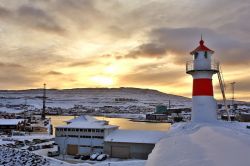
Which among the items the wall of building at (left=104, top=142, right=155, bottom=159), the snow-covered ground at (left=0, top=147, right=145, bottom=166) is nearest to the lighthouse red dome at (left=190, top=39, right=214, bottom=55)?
the snow-covered ground at (left=0, top=147, right=145, bottom=166)

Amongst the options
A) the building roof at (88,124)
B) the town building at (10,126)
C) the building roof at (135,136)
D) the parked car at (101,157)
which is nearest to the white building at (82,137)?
the building roof at (88,124)

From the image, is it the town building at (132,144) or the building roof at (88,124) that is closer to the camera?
the town building at (132,144)

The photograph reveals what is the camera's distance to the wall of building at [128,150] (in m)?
31.7

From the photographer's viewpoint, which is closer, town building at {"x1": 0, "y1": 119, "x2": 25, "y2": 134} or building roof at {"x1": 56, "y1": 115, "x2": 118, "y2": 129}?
building roof at {"x1": 56, "y1": 115, "x2": 118, "y2": 129}

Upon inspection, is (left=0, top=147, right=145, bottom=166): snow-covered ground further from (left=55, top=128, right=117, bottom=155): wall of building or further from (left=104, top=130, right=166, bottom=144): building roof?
(left=55, top=128, right=117, bottom=155): wall of building

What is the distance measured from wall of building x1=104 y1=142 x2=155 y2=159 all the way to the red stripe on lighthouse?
10.7 m

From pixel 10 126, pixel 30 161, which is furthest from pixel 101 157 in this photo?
pixel 10 126

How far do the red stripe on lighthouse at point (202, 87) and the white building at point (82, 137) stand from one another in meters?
14.2

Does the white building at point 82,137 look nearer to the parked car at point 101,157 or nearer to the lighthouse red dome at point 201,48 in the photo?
the parked car at point 101,157

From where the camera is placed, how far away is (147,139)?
104 feet

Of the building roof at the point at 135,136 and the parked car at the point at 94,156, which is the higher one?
the building roof at the point at 135,136

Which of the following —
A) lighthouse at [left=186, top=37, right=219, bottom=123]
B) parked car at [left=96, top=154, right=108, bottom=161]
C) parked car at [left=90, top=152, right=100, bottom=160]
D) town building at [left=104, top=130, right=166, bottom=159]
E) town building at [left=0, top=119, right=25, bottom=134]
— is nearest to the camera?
lighthouse at [left=186, top=37, right=219, bottom=123]

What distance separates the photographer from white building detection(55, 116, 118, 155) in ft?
112

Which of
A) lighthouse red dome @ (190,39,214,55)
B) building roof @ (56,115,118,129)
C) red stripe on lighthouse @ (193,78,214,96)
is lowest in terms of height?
building roof @ (56,115,118,129)
